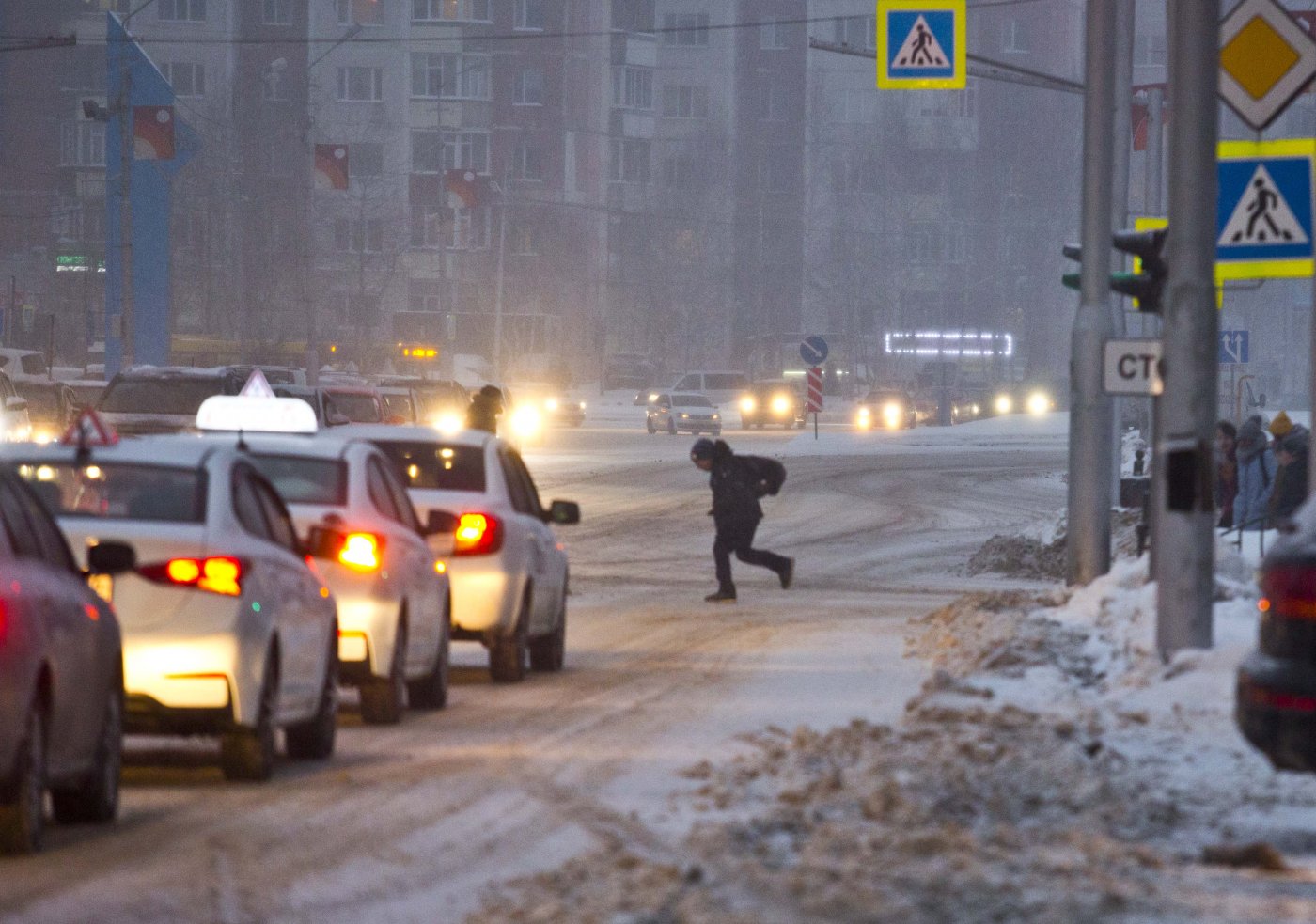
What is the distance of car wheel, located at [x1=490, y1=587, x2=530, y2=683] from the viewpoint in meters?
15.9

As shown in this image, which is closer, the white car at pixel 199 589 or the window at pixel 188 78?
the white car at pixel 199 589

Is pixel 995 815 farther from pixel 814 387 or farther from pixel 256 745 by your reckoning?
pixel 814 387

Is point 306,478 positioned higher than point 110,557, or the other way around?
point 306,478

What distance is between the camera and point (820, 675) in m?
16.3

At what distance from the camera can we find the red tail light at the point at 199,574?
10391mm

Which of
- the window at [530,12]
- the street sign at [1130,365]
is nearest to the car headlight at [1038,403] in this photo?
the window at [530,12]

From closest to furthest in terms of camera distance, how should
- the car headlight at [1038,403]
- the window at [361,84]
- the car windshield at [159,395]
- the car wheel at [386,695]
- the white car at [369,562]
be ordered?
the white car at [369,562] → the car wheel at [386,695] → the car windshield at [159,395] → the car headlight at [1038,403] → the window at [361,84]

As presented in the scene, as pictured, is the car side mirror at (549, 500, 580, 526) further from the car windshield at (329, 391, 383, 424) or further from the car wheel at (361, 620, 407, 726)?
the car windshield at (329, 391, 383, 424)

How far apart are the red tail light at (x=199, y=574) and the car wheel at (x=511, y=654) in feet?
18.0

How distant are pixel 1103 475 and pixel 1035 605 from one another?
7.53 feet

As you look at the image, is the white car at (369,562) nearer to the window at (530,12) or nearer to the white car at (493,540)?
the white car at (493,540)

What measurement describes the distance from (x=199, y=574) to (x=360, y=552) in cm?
279

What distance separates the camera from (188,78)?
11131cm

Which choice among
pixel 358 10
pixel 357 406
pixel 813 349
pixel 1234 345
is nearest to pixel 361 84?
pixel 358 10
